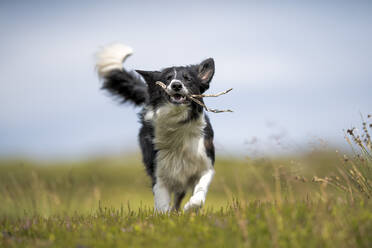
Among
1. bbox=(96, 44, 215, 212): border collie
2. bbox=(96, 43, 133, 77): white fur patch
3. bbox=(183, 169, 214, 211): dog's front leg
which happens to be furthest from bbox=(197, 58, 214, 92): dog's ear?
bbox=(96, 43, 133, 77): white fur patch

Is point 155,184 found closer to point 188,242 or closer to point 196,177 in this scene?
point 196,177

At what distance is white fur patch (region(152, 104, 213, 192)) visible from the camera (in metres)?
5.98

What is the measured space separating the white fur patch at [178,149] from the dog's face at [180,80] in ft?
0.68

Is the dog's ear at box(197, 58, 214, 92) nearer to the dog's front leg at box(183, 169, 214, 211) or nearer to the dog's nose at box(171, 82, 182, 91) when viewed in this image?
the dog's nose at box(171, 82, 182, 91)

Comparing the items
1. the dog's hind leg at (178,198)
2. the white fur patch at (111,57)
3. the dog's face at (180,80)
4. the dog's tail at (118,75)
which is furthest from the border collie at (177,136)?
the white fur patch at (111,57)

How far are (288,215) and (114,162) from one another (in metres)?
16.0

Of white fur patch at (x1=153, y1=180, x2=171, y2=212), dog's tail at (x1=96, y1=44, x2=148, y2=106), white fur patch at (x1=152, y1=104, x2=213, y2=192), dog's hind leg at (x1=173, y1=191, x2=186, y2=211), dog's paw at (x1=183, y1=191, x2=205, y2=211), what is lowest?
dog's hind leg at (x1=173, y1=191, x2=186, y2=211)

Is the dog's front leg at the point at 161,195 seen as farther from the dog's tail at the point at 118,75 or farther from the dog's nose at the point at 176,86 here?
the dog's tail at the point at 118,75

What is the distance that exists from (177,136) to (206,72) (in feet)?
3.79

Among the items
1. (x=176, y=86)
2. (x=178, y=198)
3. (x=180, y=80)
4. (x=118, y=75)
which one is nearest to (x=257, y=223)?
(x=176, y=86)

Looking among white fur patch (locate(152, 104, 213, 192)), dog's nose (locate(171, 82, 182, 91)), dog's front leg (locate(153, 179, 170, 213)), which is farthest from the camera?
dog's front leg (locate(153, 179, 170, 213))

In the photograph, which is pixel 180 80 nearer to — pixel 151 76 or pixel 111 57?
pixel 151 76

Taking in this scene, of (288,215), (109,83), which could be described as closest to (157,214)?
(288,215)

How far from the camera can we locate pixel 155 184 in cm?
645
